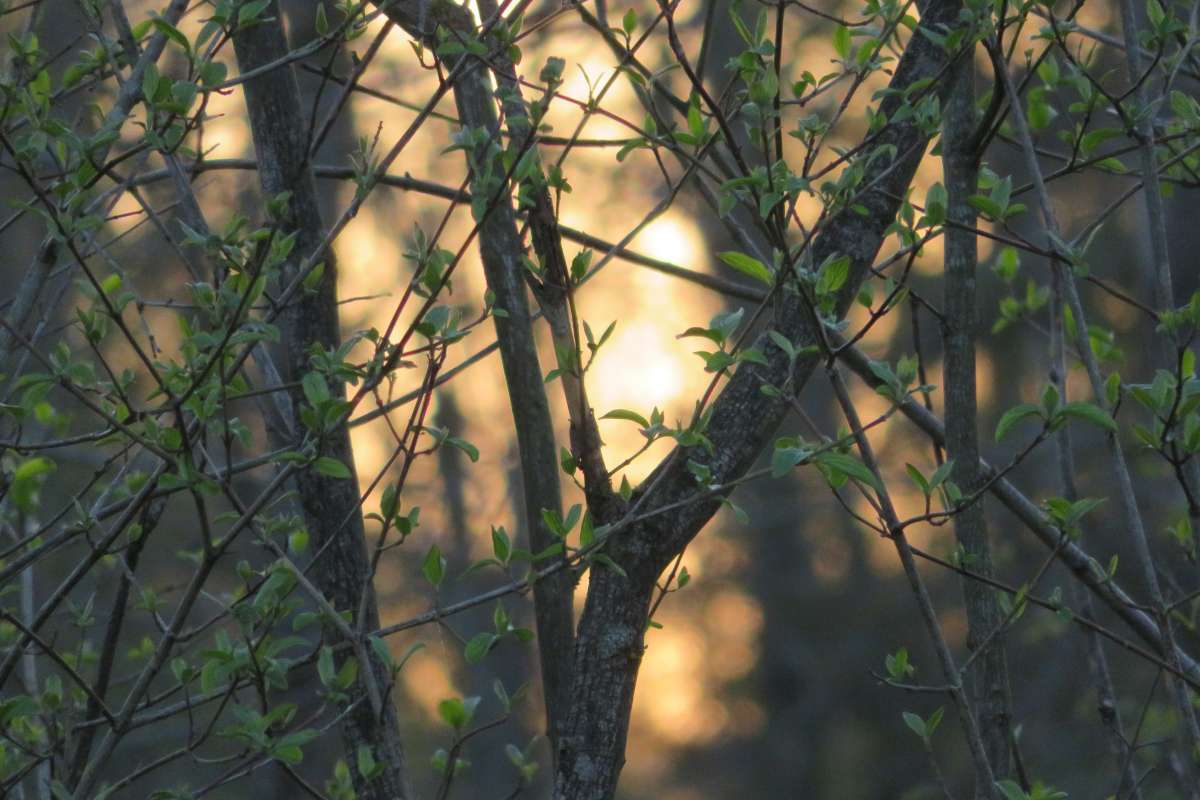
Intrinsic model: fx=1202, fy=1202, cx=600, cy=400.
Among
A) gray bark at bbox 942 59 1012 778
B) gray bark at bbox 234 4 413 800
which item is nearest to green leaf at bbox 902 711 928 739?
gray bark at bbox 942 59 1012 778

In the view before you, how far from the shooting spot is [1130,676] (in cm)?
901

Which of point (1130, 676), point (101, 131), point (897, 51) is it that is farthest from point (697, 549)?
point (101, 131)

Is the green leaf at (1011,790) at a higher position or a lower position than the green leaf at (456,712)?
lower

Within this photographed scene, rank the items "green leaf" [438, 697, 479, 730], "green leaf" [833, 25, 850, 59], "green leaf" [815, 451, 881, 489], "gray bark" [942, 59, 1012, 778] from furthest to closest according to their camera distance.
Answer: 1. "gray bark" [942, 59, 1012, 778]
2. "green leaf" [833, 25, 850, 59]
3. "green leaf" [438, 697, 479, 730]
4. "green leaf" [815, 451, 881, 489]

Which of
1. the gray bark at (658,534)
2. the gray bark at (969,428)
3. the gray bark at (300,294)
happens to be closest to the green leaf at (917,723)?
the gray bark at (969,428)

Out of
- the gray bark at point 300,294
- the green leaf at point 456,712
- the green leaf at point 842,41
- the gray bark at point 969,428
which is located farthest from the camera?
the gray bark at point 300,294

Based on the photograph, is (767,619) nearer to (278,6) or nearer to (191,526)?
(191,526)

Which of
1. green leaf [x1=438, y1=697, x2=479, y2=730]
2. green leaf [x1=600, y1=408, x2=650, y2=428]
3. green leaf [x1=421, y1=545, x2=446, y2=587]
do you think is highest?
green leaf [x1=600, y1=408, x2=650, y2=428]

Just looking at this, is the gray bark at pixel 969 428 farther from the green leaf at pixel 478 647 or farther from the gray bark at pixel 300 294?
the gray bark at pixel 300 294

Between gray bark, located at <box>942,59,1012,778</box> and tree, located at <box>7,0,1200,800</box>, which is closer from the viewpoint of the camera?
tree, located at <box>7,0,1200,800</box>

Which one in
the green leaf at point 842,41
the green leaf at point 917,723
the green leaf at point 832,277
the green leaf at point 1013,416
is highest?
the green leaf at point 842,41

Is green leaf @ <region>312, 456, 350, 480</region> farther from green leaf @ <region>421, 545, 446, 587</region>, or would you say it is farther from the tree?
green leaf @ <region>421, 545, 446, 587</region>

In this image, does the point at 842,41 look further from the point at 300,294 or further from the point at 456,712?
the point at 456,712

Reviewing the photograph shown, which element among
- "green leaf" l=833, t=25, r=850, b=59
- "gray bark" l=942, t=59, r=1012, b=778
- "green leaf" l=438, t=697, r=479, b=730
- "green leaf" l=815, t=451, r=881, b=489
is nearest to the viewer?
"green leaf" l=815, t=451, r=881, b=489
